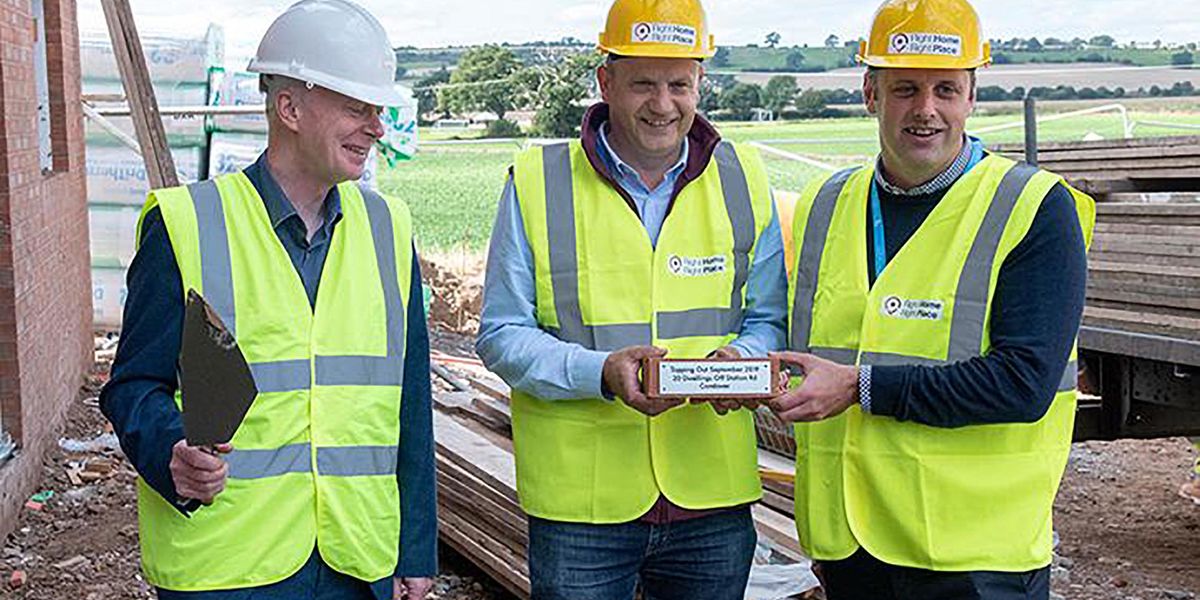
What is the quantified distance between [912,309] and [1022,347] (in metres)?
0.24

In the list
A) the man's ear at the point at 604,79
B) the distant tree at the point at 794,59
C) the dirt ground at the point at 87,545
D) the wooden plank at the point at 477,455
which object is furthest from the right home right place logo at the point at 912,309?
the distant tree at the point at 794,59

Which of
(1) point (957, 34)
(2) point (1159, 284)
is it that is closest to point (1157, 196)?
(2) point (1159, 284)

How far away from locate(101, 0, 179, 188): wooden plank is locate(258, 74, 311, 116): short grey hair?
5647mm

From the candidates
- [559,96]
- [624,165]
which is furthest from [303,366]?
[559,96]

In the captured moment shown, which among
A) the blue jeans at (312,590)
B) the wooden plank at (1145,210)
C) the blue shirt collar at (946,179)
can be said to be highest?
the blue shirt collar at (946,179)

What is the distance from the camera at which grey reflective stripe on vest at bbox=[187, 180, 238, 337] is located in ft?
8.48

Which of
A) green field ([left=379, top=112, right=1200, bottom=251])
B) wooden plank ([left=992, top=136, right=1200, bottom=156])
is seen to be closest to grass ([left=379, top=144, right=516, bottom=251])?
green field ([left=379, top=112, right=1200, bottom=251])

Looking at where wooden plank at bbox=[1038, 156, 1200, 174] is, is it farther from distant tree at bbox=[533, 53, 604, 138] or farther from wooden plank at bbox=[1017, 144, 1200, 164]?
distant tree at bbox=[533, 53, 604, 138]

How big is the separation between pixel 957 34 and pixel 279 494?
1649mm

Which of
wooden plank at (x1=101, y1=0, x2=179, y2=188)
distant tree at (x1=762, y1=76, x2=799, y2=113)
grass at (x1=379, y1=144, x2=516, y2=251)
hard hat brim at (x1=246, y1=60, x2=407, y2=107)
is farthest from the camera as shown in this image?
distant tree at (x1=762, y1=76, x2=799, y2=113)

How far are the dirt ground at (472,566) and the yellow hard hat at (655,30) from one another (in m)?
3.52

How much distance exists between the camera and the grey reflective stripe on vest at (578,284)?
3.15 meters

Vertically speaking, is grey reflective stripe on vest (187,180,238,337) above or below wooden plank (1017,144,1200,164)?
below

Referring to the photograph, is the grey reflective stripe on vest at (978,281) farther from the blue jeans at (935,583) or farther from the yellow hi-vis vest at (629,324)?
the yellow hi-vis vest at (629,324)
